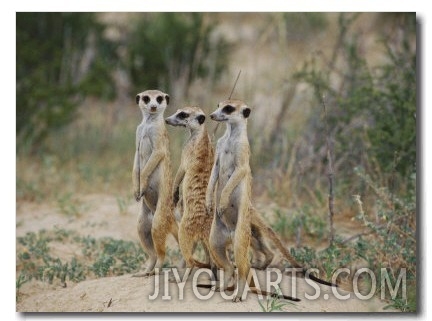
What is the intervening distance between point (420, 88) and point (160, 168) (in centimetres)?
175

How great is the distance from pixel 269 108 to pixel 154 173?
8.47 ft

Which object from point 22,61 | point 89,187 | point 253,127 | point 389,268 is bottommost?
point 389,268

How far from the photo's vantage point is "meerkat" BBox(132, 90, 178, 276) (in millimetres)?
4754

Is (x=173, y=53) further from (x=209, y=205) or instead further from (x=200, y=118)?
(x=209, y=205)

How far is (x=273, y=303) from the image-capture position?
15.5 feet

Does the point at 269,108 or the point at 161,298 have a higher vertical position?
the point at 269,108

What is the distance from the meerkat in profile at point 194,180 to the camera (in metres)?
4.66

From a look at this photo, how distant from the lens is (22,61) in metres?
7.48

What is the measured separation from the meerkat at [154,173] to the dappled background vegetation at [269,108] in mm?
958

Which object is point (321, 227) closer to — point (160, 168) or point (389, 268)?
point (389, 268)

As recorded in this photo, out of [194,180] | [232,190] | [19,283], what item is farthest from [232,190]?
[19,283]

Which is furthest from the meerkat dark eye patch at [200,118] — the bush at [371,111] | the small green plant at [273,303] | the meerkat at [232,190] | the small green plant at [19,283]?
the bush at [371,111]

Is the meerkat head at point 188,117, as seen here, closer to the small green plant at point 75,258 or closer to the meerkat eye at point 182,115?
the meerkat eye at point 182,115
